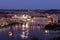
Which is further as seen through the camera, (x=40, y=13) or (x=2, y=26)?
(x=40, y=13)

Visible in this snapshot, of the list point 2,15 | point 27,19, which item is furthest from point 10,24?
point 2,15

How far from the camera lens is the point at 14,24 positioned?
4769cm

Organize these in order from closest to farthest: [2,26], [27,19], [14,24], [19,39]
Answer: [19,39], [2,26], [14,24], [27,19]

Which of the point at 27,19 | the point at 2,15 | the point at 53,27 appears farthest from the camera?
the point at 2,15

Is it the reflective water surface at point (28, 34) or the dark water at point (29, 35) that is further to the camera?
the reflective water surface at point (28, 34)

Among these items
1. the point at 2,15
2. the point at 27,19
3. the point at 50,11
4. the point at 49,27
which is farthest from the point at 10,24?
the point at 50,11

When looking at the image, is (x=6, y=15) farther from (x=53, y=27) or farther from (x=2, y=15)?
(x=53, y=27)

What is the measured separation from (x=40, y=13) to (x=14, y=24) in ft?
78.6

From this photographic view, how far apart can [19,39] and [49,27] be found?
481 inches

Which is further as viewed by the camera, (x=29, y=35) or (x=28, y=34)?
(x=28, y=34)

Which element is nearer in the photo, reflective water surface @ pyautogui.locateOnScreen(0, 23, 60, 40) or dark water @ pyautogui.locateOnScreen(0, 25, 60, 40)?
dark water @ pyautogui.locateOnScreen(0, 25, 60, 40)

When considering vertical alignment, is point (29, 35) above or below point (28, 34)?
above

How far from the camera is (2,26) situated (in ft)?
143

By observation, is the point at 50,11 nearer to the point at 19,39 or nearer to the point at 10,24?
the point at 10,24
